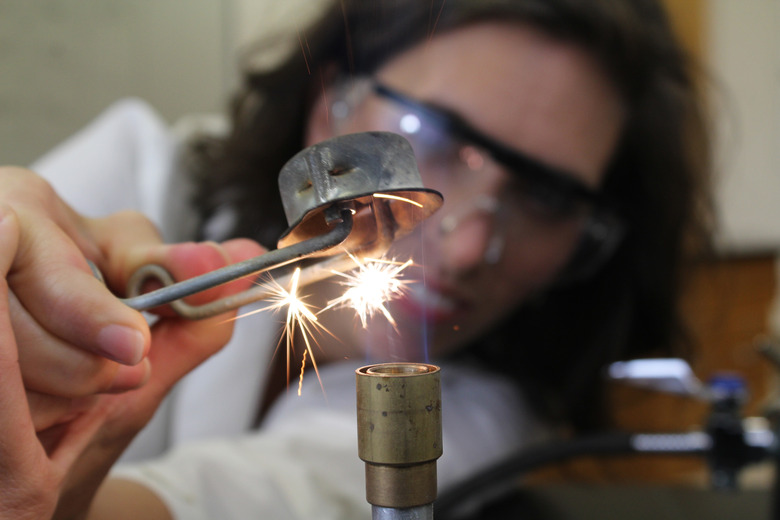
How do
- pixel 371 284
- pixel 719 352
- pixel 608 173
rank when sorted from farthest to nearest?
pixel 719 352 < pixel 608 173 < pixel 371 284

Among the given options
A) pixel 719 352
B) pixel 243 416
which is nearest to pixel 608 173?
pixel 243 416

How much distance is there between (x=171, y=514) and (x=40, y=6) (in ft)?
4.54

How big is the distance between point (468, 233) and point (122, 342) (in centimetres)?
54

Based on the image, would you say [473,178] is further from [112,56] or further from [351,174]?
[112,56]

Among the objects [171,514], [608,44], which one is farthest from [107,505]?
[608,44]

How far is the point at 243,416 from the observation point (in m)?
1.05

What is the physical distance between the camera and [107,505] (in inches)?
16.6

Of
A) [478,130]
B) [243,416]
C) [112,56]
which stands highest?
[112,56]

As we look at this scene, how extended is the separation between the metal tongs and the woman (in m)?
0.25

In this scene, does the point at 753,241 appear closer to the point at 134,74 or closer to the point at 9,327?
the point at 134,74

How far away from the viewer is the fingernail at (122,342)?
27cm

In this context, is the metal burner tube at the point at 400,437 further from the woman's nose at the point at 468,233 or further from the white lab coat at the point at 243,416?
the woman's nose at the point at 468,233

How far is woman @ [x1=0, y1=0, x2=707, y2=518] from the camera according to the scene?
71 cm

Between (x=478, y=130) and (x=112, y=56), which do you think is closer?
(x=478, y=130)
